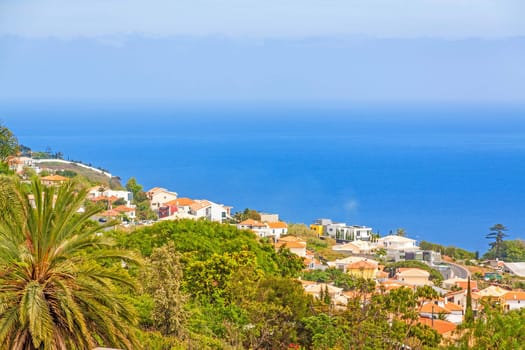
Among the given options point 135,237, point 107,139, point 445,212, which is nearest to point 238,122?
point 107,139

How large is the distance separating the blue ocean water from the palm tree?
61.2 metres

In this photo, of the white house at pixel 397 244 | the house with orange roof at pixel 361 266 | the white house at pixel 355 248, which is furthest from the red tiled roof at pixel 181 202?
the house with orange roof at pixel 361 266

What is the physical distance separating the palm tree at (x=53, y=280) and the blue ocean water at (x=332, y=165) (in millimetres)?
61245

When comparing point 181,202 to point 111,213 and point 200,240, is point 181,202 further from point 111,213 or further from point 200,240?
point 200,240

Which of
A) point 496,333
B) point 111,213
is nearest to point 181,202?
point 111,213

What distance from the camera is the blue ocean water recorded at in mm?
80812

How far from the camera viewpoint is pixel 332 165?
110 m

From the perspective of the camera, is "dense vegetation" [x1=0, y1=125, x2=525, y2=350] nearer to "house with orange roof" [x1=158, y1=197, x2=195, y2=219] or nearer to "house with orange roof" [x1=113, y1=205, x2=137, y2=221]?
"house with orange roof" [x1=113, y1=205, x2=137, y2=221]

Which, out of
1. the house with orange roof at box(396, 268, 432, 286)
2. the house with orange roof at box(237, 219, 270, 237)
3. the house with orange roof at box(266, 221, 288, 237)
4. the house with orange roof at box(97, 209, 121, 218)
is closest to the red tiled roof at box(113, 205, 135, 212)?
the house with orange roof at box(97, 209, 121, 218)

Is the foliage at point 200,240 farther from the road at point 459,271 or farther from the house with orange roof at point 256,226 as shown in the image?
the house with orange roof at point 256,226

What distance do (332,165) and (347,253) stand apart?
69.5 m

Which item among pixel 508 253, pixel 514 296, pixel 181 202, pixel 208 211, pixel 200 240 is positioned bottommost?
pixel 200 240

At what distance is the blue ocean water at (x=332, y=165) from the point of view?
8081 cm

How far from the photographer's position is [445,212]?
82312 millimetres
